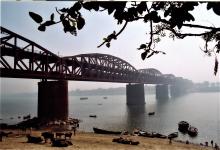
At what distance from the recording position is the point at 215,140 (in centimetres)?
4166

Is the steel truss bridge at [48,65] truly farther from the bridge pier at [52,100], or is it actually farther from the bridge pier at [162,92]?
the bridge pier at [162,92]

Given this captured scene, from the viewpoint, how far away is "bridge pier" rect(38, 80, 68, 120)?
50.0m

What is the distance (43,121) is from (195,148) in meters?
25.8

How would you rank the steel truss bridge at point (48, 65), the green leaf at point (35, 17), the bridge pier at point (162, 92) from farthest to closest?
the bridge pier at point (162, 92)
the steel truss bridge at point (48, 65)
the green leaf at point (35, 17)

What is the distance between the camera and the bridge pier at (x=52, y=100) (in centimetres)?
5000

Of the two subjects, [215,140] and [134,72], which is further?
[134,72]

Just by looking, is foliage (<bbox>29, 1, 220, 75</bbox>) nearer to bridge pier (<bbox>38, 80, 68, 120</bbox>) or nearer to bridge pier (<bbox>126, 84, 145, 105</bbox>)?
bridge pier (<bbox>38, 80, 68, 120</bbox>)

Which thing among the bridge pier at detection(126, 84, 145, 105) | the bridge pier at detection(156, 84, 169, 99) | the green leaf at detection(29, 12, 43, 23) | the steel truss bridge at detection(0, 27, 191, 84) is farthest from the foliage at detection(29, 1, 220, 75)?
the bridge pier at detection(156, 84, 169, 99)

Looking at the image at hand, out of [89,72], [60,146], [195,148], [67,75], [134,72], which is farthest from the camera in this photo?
[134,72]

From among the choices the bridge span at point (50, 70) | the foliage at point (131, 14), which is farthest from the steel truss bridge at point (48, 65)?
the foliage at point (131, 14)

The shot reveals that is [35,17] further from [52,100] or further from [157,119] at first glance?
[157,119]

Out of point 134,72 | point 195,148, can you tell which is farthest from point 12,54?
point 134,72

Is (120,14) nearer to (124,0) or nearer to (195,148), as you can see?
(124,0)

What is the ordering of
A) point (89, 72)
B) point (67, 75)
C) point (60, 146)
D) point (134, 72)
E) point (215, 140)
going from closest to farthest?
1. point (60, 146)
2. point (215, 140)
3. point (67, 75)
4. point (89, 72)
5. point (134, 72)
